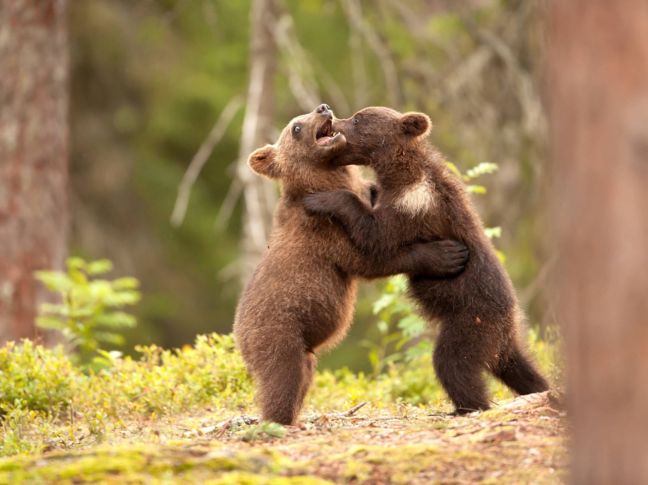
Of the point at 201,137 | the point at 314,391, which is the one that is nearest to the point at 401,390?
the point at 314,391

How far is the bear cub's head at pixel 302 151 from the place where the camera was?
802 centimetres

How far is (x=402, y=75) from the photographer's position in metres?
12.9

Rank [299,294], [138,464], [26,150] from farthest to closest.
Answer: [26,150] < [299,294] < [138,464]

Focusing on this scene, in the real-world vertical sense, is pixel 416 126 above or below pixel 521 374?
above

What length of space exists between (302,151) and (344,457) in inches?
133

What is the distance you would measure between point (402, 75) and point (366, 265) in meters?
6.04

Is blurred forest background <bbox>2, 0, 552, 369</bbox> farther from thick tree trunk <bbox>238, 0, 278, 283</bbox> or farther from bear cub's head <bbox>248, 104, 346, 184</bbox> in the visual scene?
bear cub's head <bbox>248, 104, 346, 184</bbox>

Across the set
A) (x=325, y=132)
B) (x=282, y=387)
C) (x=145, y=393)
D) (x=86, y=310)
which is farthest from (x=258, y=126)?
(x=282, y=387)

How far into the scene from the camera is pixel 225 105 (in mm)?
20406

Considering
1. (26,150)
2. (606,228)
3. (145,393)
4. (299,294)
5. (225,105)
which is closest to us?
(606,228)

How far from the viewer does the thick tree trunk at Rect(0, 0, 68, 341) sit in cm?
1220

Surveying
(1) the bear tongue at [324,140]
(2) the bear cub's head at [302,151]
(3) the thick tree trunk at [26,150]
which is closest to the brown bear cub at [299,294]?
(2) the bear cub's head at [302,151]

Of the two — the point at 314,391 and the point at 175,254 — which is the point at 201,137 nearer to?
the point at 175,254

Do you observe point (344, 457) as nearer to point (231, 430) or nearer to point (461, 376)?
point (231, 430)
